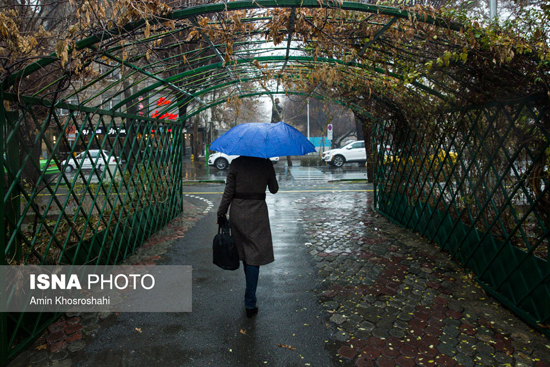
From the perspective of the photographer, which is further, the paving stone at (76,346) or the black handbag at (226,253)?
the black handbag at (226,253)

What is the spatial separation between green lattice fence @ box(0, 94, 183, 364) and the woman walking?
176cm

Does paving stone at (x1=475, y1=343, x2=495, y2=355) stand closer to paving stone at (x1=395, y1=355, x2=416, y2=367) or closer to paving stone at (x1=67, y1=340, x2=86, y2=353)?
paving stone at (x1=395, y1=355, x2=416, y2=367)

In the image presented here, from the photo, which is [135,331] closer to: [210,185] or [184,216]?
[184,216]

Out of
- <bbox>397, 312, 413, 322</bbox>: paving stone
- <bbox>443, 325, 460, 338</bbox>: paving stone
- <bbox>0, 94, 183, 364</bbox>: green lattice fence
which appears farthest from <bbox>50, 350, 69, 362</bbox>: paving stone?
<bbox>443, 325, 460, 338</bbox>: paving stone

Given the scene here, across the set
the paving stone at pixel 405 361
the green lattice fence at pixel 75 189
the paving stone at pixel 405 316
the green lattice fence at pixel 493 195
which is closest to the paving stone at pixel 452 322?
the paving stone at pixel 405 316

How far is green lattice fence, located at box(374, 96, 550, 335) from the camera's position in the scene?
3.95 m

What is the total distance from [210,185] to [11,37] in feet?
44.8

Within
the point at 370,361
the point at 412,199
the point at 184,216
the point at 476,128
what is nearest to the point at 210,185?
the point at 184,216

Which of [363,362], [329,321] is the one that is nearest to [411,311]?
[329,321]

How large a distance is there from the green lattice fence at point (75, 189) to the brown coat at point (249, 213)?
1.75 metres

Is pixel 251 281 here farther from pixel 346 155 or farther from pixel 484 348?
pixel 346 155

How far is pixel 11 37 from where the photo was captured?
10.9 feet

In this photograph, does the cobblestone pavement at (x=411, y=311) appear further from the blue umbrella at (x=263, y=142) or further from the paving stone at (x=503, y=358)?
the blue umbrella at (x=263, y=142)

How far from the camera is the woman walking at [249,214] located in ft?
13.5
